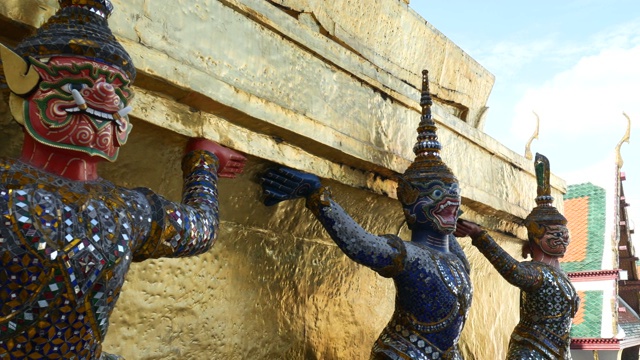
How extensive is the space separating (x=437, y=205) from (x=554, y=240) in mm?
1161

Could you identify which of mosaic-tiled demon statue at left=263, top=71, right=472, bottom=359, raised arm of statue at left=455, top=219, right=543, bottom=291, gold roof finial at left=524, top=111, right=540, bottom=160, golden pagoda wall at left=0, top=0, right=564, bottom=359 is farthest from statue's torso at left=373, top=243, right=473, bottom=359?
gold roof finial at left=524, top=111, right=540, bottom=160

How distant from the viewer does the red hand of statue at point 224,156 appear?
1846 mm

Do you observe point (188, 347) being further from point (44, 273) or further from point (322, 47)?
point (322, 47)

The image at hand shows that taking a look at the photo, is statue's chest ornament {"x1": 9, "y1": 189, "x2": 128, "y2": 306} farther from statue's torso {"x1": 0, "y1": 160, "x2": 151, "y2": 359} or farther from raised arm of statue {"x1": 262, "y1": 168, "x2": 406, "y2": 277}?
raised arm of statue {"x1": 262, "y1": 168, "x2": 406, "y2": 277}

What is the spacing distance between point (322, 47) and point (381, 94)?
0.46 m

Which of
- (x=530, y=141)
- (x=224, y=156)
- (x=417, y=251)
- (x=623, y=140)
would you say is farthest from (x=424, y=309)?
(x=623, y=140)

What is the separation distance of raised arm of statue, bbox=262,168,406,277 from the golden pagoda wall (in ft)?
0.26

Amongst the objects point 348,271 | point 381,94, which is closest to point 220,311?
point 348,271

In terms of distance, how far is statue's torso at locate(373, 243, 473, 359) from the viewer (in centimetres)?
219

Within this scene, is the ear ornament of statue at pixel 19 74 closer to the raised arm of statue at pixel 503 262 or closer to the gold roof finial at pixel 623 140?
the raised arm of statue at pixel 503 262

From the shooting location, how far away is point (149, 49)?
5.54ft

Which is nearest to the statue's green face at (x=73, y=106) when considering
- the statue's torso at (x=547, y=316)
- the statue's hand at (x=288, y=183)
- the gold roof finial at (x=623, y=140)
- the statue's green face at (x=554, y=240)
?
the statue's hand at (x=288, y=183)

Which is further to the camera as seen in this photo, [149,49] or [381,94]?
[381,94]

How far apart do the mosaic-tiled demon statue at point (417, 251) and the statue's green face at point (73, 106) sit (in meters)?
0.83
